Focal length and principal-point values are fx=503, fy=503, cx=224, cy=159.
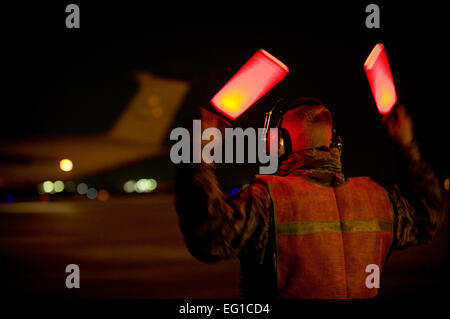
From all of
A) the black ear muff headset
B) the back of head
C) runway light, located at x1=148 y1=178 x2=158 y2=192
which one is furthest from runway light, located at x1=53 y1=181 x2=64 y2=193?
the back of head

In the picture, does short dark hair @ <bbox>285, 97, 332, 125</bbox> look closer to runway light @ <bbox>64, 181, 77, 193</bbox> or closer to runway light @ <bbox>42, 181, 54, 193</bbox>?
runway light @ <bbox>42, 181, 54, 193</bbox>

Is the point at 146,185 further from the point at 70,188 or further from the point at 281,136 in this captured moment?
the point at 281,136

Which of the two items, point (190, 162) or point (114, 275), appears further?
point (114, 275)

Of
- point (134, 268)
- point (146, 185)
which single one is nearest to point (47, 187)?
point (146, 185)

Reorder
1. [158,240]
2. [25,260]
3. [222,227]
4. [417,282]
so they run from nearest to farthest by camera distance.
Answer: [222,227]
[417,282]
[25,260]
[158,240]

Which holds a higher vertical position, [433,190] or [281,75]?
[281,75]

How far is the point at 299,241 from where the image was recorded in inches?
93.4

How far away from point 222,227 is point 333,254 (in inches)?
23.5

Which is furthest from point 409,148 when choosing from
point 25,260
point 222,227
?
point 25,260

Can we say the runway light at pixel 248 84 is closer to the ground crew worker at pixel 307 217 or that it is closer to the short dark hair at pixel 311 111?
the ground crew worker at pixel 307 217

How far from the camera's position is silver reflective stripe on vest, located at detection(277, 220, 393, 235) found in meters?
2.36

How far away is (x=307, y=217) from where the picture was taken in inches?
94.7

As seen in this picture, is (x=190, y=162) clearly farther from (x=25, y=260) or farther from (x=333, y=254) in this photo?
(x=25, y=260)

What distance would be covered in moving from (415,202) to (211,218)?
1188mm
